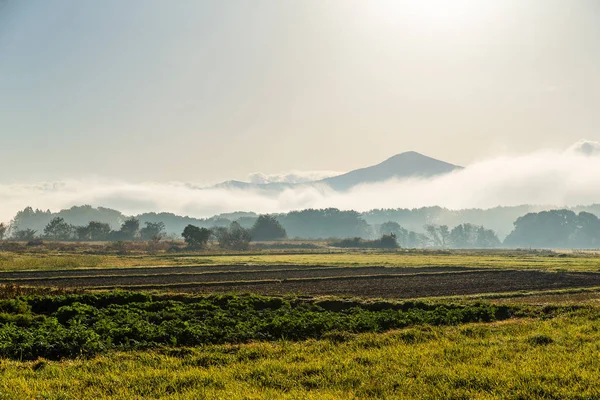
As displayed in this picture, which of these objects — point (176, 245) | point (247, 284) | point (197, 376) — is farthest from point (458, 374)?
point (176, 245)

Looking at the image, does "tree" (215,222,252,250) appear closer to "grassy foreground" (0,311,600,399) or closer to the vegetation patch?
the vegetation patch

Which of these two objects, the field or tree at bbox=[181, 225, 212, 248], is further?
tree at bbox=[181, 225, 212, 248]

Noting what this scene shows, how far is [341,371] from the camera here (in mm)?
14297

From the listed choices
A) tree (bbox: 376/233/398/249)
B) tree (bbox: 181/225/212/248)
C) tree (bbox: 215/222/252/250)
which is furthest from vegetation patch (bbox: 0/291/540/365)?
tree (bbox: 376/233/398/249)

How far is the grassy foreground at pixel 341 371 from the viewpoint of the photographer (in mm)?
12234

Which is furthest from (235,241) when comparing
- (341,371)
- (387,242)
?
(341,371)

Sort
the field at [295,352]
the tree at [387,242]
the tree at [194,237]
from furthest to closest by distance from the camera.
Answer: the tree at [387,242]
the tree at [194,237]
the field at [295,352]

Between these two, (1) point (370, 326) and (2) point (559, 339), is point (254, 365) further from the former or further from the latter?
(2) point (559, 339)

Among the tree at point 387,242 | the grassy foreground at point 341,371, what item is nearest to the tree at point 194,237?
the tree at point 387,242

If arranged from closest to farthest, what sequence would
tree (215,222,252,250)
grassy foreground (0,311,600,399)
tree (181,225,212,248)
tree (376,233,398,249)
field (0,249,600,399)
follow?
grassy foreground (0,311,600,399), field (0,249,600,399), tree (181,225,212,248), tree (215,222,252,250), tree (376,233,398,249)

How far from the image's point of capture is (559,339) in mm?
17875

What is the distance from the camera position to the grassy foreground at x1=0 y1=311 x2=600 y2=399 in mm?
12234

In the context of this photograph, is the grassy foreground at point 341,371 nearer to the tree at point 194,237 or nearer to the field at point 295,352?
the field at point 295,352

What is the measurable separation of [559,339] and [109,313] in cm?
2235
